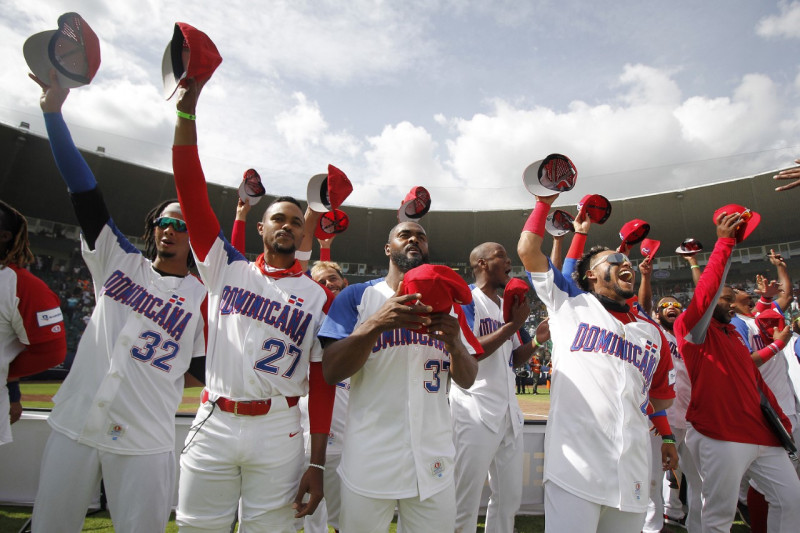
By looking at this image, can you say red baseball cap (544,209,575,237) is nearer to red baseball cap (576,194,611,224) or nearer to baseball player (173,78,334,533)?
red baseball cap (576,194,611,224)

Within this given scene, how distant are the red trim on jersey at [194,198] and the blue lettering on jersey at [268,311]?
26 centimetres

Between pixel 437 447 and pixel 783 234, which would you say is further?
pixel 783 234

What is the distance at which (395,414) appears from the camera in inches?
76.2

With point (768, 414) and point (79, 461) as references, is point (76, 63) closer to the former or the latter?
point (79, 461)

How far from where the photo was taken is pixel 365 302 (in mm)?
2131

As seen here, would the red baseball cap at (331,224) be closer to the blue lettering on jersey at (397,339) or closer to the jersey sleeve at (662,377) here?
the blue lettering on jersey at (397,339)

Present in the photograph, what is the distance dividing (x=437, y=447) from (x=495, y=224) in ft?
77.6

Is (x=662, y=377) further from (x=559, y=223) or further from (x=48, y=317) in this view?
(x=48, y=317)

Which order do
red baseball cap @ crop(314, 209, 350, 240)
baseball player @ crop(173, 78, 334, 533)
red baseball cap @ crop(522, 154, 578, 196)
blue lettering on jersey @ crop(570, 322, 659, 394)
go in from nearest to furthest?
baseball player @ crop(173, 78, 334, 533)
blue lettering on jersey @ crop(570, 322, 659, 394)
red baseball cap @ crop(522, 154, 578, 196)
red baseball cap @ crop(314, 209, 350, 240)

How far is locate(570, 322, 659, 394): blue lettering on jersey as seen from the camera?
99.0 inches

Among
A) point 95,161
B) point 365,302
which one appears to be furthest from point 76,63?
point 95,161

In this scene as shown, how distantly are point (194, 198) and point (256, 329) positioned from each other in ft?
2.28

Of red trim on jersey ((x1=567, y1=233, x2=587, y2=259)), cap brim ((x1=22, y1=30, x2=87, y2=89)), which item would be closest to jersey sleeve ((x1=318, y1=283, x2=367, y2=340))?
cap brim ((x1=22, y1=30, x2=87, y2=89))

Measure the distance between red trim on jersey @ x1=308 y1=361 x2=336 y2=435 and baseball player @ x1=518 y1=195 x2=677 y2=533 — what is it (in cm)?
124
